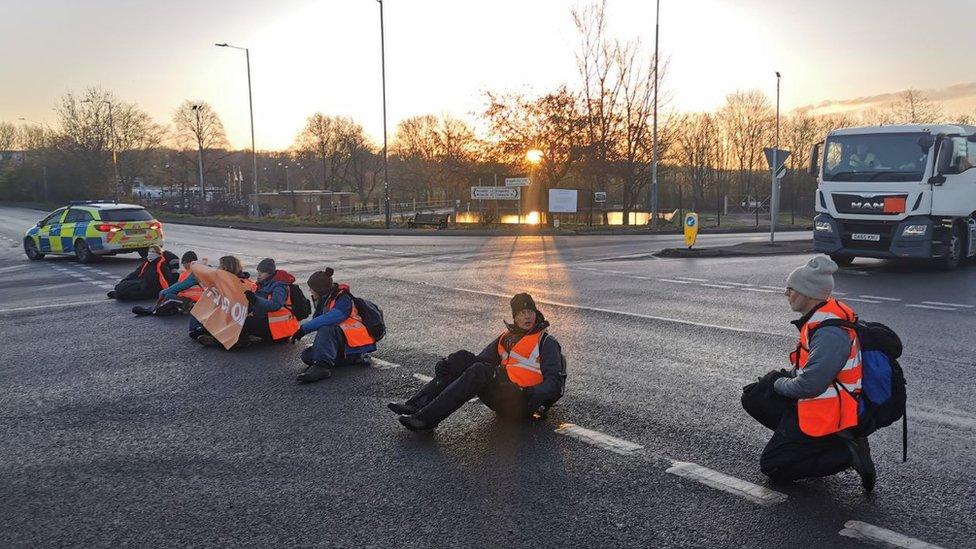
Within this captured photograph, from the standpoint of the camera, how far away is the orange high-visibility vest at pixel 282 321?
27.1 feet

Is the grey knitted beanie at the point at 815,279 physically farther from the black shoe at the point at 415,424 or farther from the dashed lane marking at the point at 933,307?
the dashed lane marking at the point at 933,307

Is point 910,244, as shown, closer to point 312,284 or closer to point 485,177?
point 312,284

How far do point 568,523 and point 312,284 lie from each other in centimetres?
399

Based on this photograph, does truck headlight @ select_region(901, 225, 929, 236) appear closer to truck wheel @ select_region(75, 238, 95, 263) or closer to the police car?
the police car

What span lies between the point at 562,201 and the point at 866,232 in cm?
2389

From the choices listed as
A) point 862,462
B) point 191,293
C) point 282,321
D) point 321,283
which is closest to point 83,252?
point 191,293

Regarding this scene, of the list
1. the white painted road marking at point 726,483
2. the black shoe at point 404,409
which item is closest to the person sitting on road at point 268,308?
the black shoe at point 404,409

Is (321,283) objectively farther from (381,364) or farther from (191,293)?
(191,293)

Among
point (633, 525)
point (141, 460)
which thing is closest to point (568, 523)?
point (633, 525)

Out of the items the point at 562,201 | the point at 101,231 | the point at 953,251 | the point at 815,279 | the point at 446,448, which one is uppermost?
the point at 562,201

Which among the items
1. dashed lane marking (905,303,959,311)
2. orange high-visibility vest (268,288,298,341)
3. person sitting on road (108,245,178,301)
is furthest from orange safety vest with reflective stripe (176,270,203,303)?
dashed lane marking (905,303,959,311)

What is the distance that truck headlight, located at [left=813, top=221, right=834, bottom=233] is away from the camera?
15.4 meters

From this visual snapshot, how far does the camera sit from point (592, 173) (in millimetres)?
41375

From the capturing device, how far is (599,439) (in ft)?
16.5
